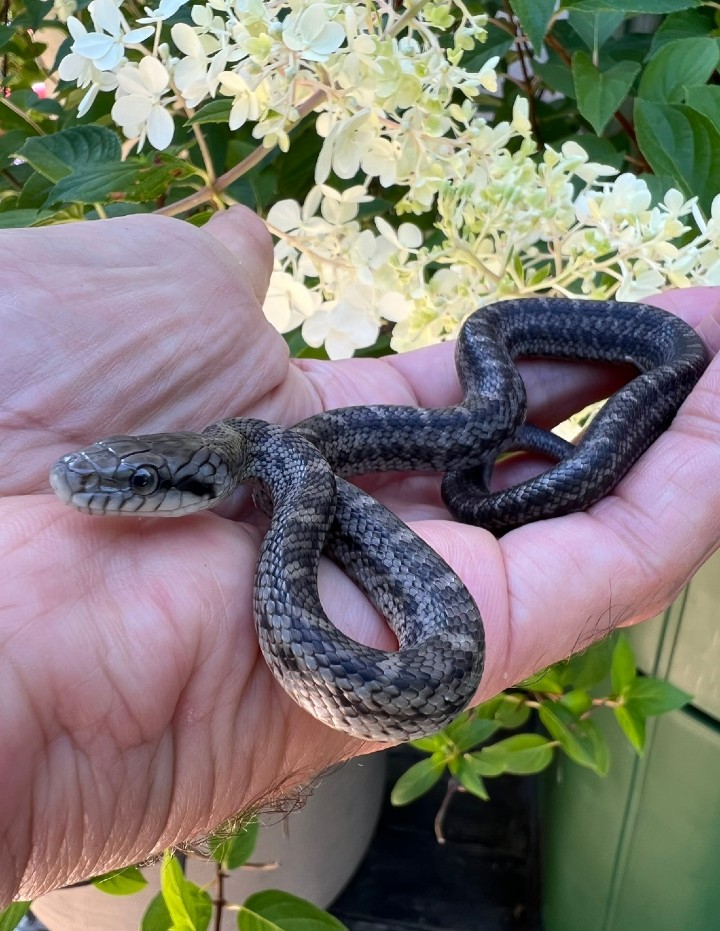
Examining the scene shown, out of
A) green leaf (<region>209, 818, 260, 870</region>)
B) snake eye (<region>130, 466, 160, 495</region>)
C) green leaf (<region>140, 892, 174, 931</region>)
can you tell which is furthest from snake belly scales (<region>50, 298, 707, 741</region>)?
green leaf (<region>140, 892, 174, 931</region>)

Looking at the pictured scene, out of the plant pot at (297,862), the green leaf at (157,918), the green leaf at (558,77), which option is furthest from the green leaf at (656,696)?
the green leaf at (558,77)

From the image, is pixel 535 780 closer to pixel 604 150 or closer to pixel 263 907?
pixel 263 907

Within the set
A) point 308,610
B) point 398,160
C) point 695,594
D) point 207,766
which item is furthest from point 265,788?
point 398,160

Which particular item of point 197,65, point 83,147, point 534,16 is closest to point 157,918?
point 83,147

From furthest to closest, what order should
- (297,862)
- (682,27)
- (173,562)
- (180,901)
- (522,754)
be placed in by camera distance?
(297,862) < (522,754) < (682,27) < (180,901) < (173,562)

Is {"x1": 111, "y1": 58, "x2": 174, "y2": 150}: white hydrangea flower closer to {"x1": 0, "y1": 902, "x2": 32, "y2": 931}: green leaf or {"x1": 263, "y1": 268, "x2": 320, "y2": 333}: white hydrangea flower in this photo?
{"x1": 263, "y1": 268, "x2": 320, "y2": 333}: white hydrangea flower

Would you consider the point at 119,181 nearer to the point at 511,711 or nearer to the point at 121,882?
the point at 121,882

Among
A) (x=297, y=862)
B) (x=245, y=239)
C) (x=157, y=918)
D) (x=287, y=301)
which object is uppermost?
(x=245, y=239)
